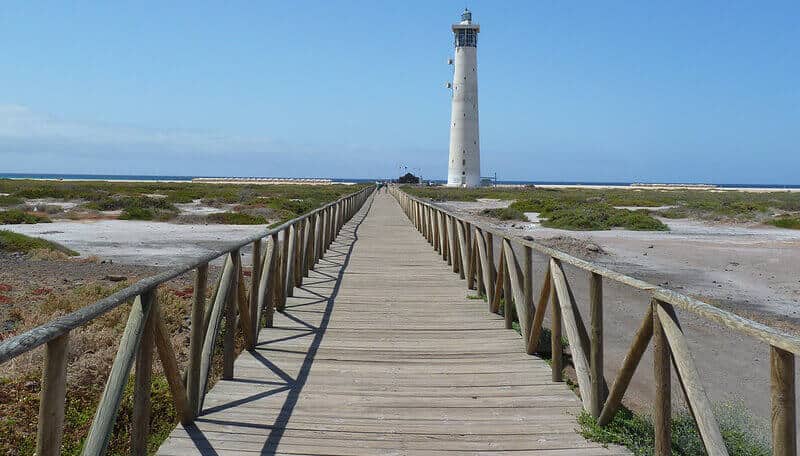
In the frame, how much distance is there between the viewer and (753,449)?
4.38 m

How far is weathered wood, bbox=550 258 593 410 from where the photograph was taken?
4250mm

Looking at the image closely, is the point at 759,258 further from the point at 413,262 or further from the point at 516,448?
the point at 516,448

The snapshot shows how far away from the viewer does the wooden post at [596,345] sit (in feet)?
13.3

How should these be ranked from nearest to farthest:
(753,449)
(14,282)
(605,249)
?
(753,449) < (14,282) < (605,249)

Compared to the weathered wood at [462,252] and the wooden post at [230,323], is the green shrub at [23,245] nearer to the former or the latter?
the weathered wood at [462,252]

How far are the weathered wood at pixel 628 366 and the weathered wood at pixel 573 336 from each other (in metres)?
0.26

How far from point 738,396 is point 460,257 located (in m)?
4.70

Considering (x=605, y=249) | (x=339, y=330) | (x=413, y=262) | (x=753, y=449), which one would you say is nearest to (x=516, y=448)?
(x=753, y=449)

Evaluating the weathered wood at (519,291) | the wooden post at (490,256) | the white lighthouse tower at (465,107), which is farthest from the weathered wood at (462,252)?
the white lighthouse tower at (465,107)

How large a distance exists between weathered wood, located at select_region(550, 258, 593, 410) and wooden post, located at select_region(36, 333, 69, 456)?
10.0 ft

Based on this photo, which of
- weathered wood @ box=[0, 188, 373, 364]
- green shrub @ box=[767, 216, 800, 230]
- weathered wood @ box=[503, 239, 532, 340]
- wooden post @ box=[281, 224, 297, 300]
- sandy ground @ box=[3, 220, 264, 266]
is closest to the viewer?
weathered wood @ box=[0, 188, 373, 364]

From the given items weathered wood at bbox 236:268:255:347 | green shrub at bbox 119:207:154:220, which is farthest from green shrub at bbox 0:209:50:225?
weathered wood at bbox 236:268:255:347

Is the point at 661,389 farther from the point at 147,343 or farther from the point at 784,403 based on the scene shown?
the point at 147,343

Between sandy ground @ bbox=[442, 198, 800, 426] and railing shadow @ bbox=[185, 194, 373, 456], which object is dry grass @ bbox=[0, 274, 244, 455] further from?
sandy ground @ bbox=[442, 198, 800, 426]
